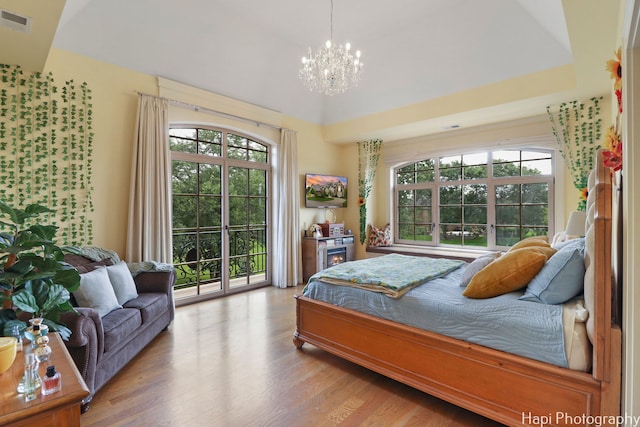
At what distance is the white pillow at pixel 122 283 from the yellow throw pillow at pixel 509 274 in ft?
9.45

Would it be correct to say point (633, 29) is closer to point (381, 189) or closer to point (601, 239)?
point (601, 239)

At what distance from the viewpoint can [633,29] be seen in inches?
44.2

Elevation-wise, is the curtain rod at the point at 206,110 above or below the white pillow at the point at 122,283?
above

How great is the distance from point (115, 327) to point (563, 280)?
3.03m

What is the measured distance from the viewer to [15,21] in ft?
7.07

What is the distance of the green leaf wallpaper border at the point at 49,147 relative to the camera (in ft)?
9.53

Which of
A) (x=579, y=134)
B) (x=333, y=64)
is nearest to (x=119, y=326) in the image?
(x=333, y=64)

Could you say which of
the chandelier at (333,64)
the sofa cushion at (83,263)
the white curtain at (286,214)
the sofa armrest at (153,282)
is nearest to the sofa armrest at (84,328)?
the sofa cushion at (83,263)

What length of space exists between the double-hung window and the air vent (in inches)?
217

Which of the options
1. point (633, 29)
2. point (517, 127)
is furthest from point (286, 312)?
point (517, 127)

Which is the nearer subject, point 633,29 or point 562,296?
point 633,29

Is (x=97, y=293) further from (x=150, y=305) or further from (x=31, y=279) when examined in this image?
(x=31, y=279)

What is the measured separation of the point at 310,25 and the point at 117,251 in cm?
377

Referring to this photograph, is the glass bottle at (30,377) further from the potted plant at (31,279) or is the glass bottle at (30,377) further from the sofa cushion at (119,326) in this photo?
the sofa cushion at (119,326)
